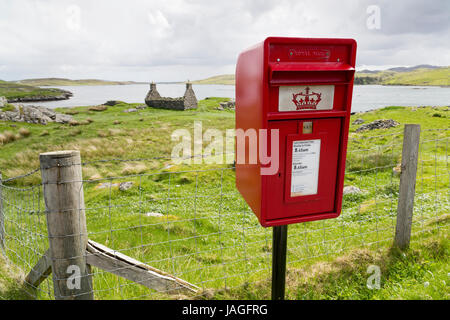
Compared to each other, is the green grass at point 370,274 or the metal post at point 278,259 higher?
the metal post at point 278,259

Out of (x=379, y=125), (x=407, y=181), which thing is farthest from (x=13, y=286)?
(x=379, y=125)

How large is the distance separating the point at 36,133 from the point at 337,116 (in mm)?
18387

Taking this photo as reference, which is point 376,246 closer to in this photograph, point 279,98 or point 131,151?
point 279,98

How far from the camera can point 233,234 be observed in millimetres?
5719

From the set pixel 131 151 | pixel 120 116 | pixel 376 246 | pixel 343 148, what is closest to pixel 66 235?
pixel 343 148

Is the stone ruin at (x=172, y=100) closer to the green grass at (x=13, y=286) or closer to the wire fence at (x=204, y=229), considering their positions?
the wire fence at (x=204, y=229)

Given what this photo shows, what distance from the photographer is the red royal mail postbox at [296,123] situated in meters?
2.07

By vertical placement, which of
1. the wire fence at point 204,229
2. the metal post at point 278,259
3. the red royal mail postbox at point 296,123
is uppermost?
the red royal mail postbox at point 296,123

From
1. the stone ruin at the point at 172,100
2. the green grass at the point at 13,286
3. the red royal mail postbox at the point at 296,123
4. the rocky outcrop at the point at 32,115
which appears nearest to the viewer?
the red royal mail postbox at the point at 296,123

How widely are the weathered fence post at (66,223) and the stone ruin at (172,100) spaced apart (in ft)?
71.2

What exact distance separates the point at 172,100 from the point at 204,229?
769 inches

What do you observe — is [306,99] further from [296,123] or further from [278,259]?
[278,259]

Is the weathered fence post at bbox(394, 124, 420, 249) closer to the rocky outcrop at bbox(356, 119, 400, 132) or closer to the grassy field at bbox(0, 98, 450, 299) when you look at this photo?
the grassy field at bbox(0, 98, 450, 299)

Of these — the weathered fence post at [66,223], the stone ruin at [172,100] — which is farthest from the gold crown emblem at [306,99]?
the stone ruin at [172,100]
